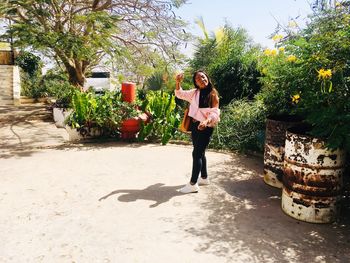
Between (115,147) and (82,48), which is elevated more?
(82,48)

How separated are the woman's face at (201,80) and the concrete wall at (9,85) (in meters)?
15.2

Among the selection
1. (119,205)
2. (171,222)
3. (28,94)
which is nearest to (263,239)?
(171,222)

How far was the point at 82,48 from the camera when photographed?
8.85 m

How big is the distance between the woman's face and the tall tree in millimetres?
5291

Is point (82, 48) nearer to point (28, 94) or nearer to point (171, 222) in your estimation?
point (171, 222)

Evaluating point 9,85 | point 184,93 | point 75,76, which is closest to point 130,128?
point 184,93

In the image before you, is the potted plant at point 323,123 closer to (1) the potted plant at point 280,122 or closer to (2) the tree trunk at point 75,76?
Result: (1) the potted plant at point 280,122

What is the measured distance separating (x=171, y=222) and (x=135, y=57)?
10.8 m

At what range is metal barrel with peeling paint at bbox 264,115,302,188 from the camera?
4.82 metres

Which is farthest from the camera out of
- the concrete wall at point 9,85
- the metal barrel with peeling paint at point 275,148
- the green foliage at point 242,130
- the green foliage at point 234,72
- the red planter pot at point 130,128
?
the concrete wall at point 9,85

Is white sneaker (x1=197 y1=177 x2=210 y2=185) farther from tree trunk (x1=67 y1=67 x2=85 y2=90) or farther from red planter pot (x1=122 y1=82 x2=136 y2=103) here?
tree trunk (x1=67 y1=67 x2=85 y2=90)

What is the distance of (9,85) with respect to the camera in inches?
752

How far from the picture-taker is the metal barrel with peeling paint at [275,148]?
15.8 ft

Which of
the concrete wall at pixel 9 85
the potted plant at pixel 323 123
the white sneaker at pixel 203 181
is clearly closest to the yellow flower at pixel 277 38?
the potted plant at pixel 323 123
